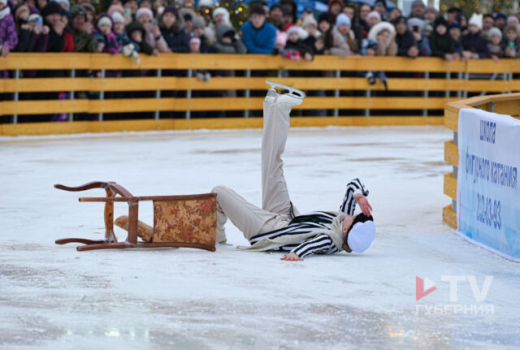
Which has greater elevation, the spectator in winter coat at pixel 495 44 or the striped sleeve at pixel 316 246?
the spectator in winter coat at pixel 495 44

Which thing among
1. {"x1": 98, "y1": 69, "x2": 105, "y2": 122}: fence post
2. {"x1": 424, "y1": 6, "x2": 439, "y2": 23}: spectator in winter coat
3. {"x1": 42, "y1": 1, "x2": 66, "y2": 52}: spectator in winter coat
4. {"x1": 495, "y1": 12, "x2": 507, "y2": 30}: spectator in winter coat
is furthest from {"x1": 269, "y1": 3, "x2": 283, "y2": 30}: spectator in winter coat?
{"x1": 495, "y1": 12, "x2": 507, "y2": 30}: spectator in winter coat

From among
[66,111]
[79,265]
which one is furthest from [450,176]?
[66,111]

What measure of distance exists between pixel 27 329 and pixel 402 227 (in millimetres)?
4028

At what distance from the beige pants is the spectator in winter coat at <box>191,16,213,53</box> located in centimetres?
867

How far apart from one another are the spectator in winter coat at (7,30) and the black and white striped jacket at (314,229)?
7.22 meters

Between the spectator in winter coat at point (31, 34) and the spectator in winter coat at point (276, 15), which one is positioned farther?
the spectator in winter coat at point (276, 15)

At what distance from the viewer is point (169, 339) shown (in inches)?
163

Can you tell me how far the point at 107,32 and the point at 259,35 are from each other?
2.70m

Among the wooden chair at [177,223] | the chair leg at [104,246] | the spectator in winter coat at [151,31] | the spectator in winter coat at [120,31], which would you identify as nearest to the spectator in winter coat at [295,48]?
the spectator in winter coat at [151,31]

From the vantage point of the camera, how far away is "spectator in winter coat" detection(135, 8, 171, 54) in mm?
14031

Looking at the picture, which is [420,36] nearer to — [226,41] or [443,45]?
[443,45]

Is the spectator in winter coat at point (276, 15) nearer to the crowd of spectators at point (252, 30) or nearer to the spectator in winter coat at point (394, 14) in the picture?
the crowd of spectators at point (252, 30)

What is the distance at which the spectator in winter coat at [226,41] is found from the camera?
1503 cm

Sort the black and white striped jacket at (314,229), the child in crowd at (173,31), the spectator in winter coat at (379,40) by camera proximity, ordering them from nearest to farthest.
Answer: the black and white striped jacket at (314,229), the child in crowd at (173,31), the spectator in winter coat at (379,40)
